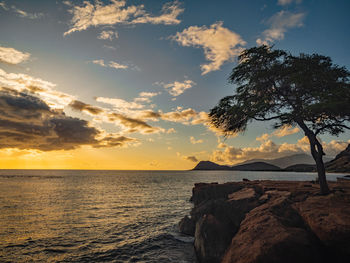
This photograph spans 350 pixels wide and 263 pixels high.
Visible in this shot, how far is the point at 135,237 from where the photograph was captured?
51.4 ft

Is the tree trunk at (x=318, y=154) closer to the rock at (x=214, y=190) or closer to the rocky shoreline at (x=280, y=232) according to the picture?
the rocky shoreline at (x=280, y=232)

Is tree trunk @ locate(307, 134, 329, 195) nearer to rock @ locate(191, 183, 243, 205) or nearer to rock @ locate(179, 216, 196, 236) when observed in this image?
rock @ locate(191, 183, 243, 205)

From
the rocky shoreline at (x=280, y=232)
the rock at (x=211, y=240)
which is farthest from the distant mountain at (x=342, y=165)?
the rock at (x=211, y=240)

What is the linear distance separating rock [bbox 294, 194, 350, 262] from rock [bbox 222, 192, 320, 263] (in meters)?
0.44

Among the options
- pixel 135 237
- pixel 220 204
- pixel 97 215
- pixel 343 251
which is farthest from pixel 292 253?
pixel 97 215

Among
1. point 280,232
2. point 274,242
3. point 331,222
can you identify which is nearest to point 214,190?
point 280,232

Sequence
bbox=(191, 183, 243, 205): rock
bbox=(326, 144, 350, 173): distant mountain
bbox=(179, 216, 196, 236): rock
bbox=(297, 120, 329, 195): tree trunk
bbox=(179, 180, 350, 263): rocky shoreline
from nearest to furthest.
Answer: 1. bbox=(179, 180, 350, 263): rocky shoreline
2. bbox=(297, 120, 329, 195): tree trunk
3. bbox=(179, 216, 196, 236): rock
4. bbox=(191, 183, 243, 205): rock
5. bbox=(326, 144, 350, 173): distant mountain

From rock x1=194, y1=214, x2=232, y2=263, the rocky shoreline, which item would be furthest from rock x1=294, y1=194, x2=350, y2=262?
rock x1=194, y1=214, x2=232, y2=263

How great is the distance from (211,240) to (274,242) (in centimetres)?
447

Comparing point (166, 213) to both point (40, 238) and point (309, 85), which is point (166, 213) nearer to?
point (40, 238)

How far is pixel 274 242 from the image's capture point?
285 inches

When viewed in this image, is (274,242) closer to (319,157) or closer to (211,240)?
(211,240)

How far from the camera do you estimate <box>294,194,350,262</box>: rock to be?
272 inches

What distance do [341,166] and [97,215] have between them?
20650 cm
